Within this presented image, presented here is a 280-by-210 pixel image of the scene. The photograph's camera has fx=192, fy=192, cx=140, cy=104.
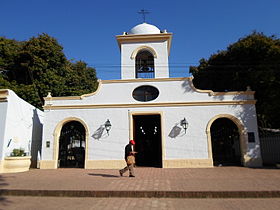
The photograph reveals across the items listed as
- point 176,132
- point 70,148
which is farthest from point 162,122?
point 70,148

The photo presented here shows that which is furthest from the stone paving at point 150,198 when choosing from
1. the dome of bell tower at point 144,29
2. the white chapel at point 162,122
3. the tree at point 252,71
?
the dome of bell tower at point 144,29

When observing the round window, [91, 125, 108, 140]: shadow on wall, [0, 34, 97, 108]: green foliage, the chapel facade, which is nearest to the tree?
the chapel facade

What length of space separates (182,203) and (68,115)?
8.51 metres

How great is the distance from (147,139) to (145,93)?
16.1 ft

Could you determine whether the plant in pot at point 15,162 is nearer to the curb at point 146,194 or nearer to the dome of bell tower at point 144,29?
the curb at point 146,194

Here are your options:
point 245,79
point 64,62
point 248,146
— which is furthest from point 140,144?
point 64,62

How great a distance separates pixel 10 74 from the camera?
17.6 m

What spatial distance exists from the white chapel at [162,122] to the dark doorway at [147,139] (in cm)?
220

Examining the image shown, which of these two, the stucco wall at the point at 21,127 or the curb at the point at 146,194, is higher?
the stucco wall at the point at 21,127

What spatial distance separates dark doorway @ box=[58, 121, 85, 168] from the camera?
38.8ft

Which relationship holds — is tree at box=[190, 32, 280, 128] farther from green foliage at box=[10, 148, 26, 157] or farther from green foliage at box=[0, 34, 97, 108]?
green foliage at box=[10, 148, 26, 157]

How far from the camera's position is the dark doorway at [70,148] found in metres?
11.8

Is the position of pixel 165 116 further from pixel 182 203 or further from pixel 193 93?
pixel 182 203

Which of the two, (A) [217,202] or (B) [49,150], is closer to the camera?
(A) [217,202]
